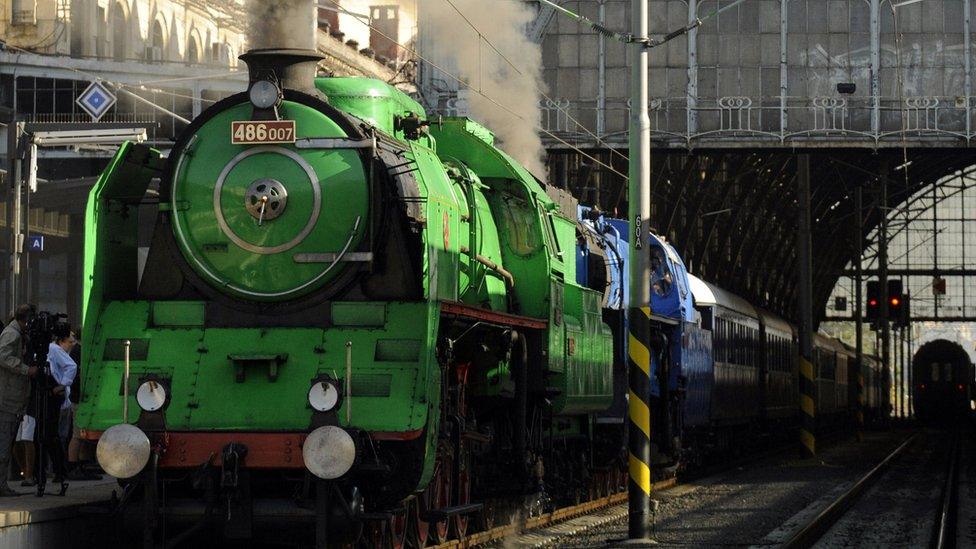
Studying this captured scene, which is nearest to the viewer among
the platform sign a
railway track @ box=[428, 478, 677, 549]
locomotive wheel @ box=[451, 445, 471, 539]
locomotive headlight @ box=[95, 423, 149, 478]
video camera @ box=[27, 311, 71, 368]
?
locomotive headlight @ box=[95, 423, 149, 478]

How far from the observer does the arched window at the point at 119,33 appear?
5472 centimetres

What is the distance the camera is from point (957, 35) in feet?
108

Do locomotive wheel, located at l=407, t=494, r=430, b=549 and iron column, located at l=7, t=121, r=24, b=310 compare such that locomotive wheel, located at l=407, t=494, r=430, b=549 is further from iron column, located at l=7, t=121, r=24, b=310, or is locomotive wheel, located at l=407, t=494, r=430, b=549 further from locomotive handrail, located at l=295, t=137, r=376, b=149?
iron column, located at l=7, t=121, r=24, b=310

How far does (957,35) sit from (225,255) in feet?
82.2

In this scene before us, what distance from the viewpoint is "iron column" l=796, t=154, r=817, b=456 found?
34031 millimetres

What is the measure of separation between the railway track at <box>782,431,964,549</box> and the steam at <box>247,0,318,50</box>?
6.66 metres

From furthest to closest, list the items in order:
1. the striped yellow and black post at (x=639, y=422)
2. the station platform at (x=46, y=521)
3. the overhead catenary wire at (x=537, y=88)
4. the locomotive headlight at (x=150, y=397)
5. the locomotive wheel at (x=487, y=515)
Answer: the overhead catenary wire at (x=537, y=88), the striped yellow and black post at (x=639, y=422), the locomotive wheel at (x=487, y=515), the station platform at (x=46, y=521), the locomotive headlight at (x=150, y=397)

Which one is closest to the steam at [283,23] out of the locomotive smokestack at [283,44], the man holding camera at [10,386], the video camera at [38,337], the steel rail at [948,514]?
the locomotive smokestack at [283,44]

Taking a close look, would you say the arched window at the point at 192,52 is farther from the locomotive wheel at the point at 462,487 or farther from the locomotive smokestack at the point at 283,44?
the locomotive smokestack at the point at 283,44

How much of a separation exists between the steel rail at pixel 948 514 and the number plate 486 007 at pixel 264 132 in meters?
8.46

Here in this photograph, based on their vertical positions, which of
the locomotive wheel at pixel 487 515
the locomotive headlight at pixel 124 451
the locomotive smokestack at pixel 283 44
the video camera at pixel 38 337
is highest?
the locomotive smokestack at pixel 283 44

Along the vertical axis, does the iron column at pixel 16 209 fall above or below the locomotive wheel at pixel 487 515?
above

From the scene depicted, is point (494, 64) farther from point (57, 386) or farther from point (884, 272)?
point (884, 272)

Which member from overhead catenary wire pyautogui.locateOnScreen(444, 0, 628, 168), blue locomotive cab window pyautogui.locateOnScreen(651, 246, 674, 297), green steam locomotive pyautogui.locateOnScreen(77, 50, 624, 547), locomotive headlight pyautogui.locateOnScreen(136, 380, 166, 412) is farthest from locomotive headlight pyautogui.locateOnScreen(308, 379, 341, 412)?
overhead catenary wire pyautogui.locateOnScreen(444, 0, 628, 168)
